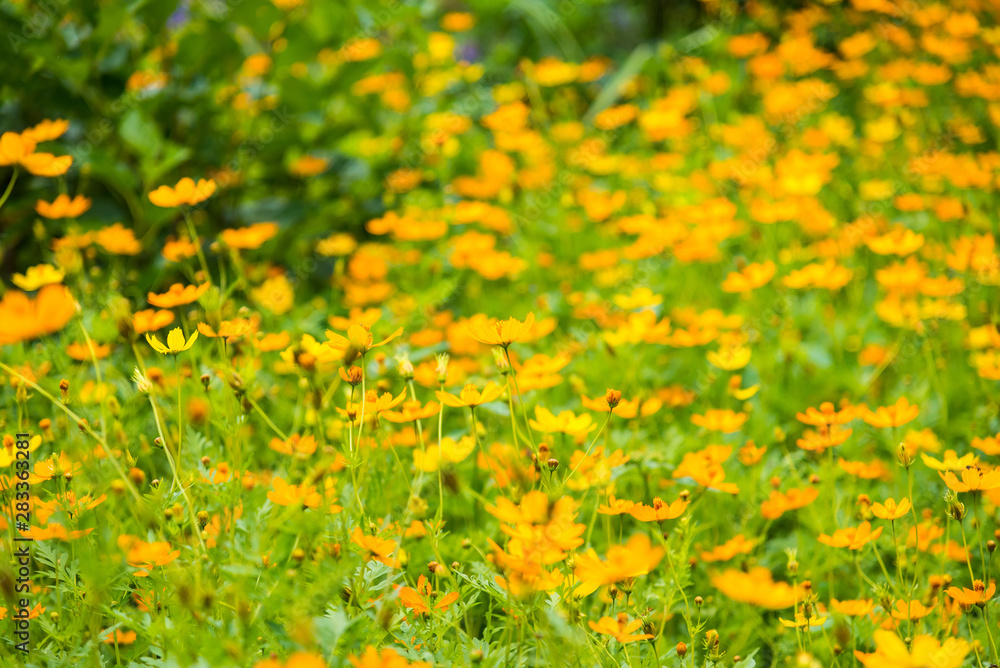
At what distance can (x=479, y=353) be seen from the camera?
1885 millimetres

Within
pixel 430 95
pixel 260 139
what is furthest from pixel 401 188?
pixel 430 95

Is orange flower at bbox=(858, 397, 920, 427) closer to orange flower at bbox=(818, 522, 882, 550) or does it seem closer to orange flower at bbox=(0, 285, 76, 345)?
orange flower at bbox=(818, 522, 882, 550)

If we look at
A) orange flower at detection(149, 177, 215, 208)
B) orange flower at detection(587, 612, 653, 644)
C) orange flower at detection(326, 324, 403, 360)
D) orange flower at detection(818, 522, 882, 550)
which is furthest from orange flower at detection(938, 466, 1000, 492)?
orange flower at detection(149, 177, 215, 208)

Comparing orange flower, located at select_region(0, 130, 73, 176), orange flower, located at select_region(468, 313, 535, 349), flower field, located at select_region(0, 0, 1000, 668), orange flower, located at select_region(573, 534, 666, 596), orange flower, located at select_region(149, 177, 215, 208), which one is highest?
orange flower, located at select_region(0, 130, 73, 176)

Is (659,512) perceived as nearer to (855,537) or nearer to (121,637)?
(855,537)

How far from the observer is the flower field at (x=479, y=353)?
38.9 inches

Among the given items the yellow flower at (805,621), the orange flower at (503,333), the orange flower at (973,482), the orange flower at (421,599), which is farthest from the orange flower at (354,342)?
the orange flower at (973,482)

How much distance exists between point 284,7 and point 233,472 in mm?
1776

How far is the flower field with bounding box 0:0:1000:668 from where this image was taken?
987mm

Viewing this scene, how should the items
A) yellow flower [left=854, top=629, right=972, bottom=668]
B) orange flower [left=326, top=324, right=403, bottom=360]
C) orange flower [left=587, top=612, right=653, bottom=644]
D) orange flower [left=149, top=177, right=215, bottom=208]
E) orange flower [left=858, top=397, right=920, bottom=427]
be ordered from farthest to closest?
orange flower [left=149, top=177, right=215, bottom=208] < orange flower [left=858, top=397, right=920, bottom=427] < orange flower [left=326, top=324, right=403, bottom=360] < orange flower [left=587, top=612, right=653, bottom=644] < yellow flower [left=854, top=629, right=972, bottom=668]

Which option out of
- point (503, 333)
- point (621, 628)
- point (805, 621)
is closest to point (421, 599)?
point (621, 628)

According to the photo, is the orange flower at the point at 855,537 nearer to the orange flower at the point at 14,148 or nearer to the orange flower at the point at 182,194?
the orange flower at the point at 182,194

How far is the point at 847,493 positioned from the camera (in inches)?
55.7

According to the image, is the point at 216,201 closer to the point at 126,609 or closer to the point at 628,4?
the point at 126,609
